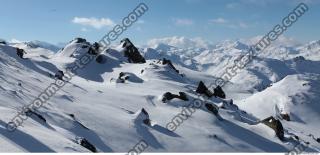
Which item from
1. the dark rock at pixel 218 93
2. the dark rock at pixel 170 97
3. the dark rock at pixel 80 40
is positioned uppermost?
the dark rock at pixel 80 40

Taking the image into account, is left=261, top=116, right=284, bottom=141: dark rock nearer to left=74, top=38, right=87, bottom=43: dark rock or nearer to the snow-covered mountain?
the snow-covered mountain

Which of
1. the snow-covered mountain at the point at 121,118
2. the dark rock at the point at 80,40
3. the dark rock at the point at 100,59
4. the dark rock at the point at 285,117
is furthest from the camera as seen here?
the dark rock at the point at 80,40

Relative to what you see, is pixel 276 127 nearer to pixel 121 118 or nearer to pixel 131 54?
pixel 121 118

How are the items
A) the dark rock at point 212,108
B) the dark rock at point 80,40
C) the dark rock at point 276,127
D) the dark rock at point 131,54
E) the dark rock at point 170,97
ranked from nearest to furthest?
the dark rock at point 276,127, the dark rock at point 212,108, the dark rock at point 170,97, the dark rock at point 131,54, the dark rock at point 80,40

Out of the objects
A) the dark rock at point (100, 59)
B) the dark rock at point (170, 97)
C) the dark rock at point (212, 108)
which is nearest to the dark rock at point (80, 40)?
the dark rock at point (100, 59)

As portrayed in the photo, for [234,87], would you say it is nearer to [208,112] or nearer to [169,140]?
[208,112]

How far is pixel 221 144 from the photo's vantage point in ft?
156

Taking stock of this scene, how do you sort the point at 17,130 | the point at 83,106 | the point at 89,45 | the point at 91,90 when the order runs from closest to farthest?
the point at 17,130 < the point at 83,106 < the point at 91,90 < the point at 89,45

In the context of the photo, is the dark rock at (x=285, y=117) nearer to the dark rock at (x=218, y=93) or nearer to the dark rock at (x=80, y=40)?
the dark rock at (x=218, y=93)

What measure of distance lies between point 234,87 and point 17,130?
4468 inches

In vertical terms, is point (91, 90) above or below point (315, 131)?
above

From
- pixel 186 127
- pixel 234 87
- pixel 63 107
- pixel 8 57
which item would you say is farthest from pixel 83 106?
pixel 234 87

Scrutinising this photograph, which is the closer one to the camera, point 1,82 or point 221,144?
point 1,82

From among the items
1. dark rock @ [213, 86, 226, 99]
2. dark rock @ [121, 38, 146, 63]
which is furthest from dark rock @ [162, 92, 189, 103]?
dark rock @ [121, 38, 146, 63]
